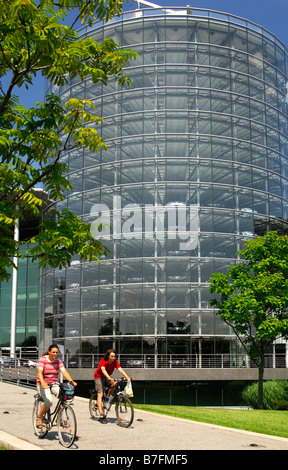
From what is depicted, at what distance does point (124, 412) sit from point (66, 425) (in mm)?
2419

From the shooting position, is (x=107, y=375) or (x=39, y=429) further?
(x=107, y=375)

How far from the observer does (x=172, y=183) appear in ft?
132

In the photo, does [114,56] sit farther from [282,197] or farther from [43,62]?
[282,197]

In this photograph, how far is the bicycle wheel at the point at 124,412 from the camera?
11.9m

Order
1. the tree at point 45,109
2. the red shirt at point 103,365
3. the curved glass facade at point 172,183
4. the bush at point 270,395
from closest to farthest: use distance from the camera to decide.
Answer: the tree at point 45,109 → the red shirt at point 103,365 → the bush at point 270,395 → the curved glass facade at point 172,183

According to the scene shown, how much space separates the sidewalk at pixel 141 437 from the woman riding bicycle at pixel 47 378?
2.06ft

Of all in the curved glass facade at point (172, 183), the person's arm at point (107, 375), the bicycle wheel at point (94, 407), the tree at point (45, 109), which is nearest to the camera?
the tree at point (45, 109)

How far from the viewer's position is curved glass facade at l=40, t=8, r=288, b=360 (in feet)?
128

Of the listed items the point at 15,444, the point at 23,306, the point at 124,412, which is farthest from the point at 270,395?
the point at 23,306

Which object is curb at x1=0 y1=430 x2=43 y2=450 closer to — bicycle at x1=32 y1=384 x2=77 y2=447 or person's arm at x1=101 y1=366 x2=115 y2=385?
bicycle at x1=32 y1=384 x2=77 y2=447

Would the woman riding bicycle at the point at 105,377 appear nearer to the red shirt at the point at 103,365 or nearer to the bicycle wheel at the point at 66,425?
the red shirt at the point at 103,365

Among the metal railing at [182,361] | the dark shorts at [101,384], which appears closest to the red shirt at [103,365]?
the dark shorts at [101,384]

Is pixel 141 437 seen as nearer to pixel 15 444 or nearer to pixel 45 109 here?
pixel 15 444

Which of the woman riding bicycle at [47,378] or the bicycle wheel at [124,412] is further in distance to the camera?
the bicycle wheel at [124,412]
